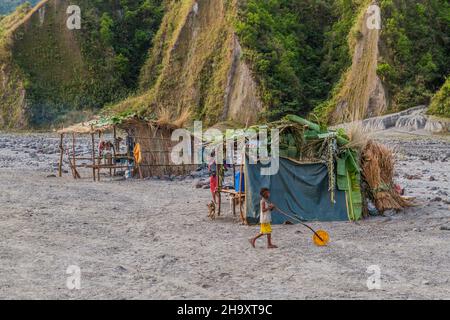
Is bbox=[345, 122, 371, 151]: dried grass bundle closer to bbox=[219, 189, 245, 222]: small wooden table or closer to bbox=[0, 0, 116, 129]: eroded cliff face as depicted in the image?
bbox=[219, 189, 245, 222]: small wooden table

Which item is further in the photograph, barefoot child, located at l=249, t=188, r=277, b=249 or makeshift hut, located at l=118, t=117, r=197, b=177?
makeshift hut, located at l=118, t=117, r=197, b=177

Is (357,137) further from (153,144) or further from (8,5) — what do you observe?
(8,5)

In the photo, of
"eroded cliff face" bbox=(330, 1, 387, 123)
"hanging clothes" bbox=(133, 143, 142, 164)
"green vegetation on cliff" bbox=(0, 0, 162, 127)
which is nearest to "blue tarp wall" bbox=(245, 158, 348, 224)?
"hanging clothes" bbox=(133, 143, 142, 164)

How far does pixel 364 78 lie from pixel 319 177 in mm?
32789

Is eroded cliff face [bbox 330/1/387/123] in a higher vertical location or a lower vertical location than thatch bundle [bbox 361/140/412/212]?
higher

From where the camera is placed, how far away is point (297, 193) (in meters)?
12.5

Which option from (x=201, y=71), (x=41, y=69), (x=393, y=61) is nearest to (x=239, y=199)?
(x=393, y=61)

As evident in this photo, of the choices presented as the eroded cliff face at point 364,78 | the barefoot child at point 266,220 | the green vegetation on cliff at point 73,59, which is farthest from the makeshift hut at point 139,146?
the green vegetation on cliff at point 73,59

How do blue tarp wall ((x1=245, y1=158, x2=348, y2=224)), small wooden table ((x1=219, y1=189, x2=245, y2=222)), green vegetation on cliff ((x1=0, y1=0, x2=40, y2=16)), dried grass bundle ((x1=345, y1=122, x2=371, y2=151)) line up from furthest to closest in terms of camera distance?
green vegetation on cliff ((x1=0, y1=0, x2=40, y2=16)) → dried grass bundle ((x1=345, y1=122, x2=371, y2=151)) → small wooden table ((x1=219, y1=189, x2=245, y2=222)) → blue tarp wall ((x1=245, y1=158, x2=348, y2=224))

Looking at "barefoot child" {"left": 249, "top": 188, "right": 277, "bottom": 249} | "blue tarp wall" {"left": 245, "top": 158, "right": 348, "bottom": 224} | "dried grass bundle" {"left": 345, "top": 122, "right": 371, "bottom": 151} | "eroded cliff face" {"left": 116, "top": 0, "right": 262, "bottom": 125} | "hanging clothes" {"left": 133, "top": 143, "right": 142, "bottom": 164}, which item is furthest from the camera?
"eroded cliff face" {"left": 116, "top": 0, "right": 262, "bottom": 125}

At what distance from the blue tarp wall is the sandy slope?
0.44 meters

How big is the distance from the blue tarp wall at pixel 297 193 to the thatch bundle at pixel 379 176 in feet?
2.37

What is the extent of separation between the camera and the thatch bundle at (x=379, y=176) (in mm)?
12805

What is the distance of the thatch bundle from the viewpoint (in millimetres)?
12805
